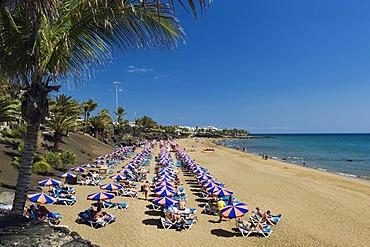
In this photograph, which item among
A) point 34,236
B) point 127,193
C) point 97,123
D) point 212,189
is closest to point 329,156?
point 97,123

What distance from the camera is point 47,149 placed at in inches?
1048

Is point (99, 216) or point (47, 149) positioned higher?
point (47, 149)

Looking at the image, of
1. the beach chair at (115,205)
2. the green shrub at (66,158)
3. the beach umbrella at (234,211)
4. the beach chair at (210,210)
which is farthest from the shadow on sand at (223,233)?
the green shrub at (66,158)

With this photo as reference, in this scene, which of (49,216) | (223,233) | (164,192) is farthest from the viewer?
(164,192)

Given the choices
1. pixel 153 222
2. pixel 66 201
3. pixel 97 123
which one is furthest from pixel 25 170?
pixel 97 123

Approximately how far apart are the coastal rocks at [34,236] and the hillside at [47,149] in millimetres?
10030

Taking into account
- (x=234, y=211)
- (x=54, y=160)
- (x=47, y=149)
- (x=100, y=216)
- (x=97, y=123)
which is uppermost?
(x=97, y=123)

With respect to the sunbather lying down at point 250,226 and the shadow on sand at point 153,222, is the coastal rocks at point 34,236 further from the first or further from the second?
the sunbather lying down at point 250,226

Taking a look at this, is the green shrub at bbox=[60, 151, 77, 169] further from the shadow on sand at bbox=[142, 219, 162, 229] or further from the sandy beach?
the shadow on sand at bbox=[142, 219, 162, 229]

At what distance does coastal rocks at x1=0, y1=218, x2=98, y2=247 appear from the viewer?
495 centimetres

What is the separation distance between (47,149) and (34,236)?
2359cm

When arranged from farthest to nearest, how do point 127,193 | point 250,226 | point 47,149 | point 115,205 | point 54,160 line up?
point 47,149 < point 54,160 < point 127,193 < point 115,205 < point 250,226

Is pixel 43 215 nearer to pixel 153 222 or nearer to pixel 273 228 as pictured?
pixel 153 222

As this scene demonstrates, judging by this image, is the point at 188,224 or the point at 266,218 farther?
the point at 266,218
